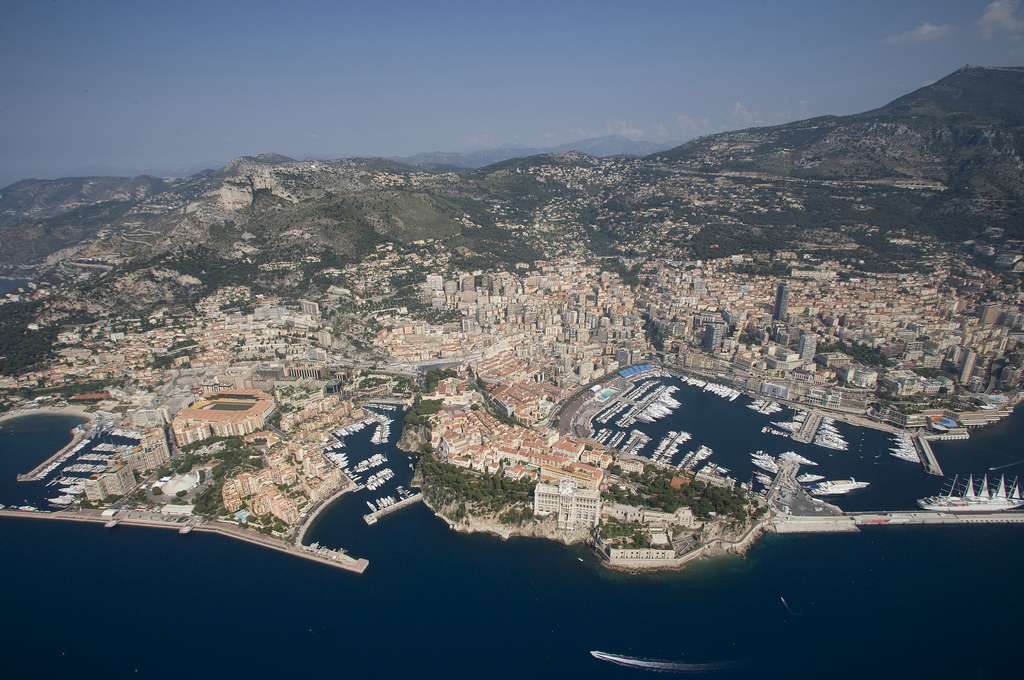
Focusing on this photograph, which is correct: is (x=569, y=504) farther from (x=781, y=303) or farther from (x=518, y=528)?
(x=781, y=303)

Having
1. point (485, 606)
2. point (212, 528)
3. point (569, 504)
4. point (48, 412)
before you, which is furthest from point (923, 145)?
point (48, 412)

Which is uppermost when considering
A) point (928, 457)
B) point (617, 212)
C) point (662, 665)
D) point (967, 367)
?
point (617, 212)

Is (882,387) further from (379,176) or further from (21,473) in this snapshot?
(379,176)

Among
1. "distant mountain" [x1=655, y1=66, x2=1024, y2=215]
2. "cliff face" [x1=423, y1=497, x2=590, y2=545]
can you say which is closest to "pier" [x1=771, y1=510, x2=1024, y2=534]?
"cliff face" [x1=423, y1=497, x2=590, y2=545]

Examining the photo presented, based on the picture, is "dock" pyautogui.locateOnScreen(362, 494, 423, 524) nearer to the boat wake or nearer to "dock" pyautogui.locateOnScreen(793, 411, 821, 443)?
the boat wake

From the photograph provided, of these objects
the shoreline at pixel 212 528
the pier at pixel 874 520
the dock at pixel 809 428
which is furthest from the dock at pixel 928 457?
the shoreline at pixel 212 528

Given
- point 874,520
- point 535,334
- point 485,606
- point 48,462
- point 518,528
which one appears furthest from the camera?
point 535,334

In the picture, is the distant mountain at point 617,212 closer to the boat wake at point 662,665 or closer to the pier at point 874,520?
the pier at point 874,520

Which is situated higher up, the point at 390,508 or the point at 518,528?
the point at 390,508
